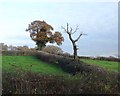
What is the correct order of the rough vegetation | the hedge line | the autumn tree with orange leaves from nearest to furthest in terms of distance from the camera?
the rough vegetation
the hedge line
the autumn tree with orange leaves

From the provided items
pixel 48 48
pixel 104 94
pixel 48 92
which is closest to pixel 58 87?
pixel 48 92

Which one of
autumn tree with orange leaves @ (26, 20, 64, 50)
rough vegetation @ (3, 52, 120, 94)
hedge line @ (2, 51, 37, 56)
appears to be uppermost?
autumn tree with orange leaves @ (26, 20, 64, 50)

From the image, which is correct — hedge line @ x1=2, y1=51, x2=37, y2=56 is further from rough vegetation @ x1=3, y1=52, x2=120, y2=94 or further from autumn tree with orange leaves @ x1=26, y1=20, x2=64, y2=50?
rough vegetation @ x1=3, y1=52, x2=120, y2=94

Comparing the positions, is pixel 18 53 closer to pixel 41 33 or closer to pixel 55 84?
pixel 41 33

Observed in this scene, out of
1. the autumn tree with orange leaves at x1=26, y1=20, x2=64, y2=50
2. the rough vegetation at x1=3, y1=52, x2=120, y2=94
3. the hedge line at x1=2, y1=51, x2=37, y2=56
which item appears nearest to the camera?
the rough vegetation at x1=3, y1=52, x2=120, y2=94

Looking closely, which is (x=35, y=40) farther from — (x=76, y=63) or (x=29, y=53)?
(x=76, y=63)

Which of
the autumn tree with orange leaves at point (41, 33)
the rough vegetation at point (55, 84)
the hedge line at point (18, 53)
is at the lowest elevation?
the rough vegetation at point (55, 84)

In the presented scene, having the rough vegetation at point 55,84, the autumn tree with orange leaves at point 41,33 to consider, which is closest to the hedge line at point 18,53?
the autumn tree with orange leaves at point 41,33

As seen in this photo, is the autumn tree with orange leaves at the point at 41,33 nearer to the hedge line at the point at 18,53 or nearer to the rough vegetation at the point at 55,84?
the hedge line at the point at 18,53

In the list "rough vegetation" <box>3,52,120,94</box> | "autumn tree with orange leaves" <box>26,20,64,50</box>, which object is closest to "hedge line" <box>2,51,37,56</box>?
"autumn tree with orange leaves" <box>26,20,64,50</box>

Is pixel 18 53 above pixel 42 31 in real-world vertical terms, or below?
below

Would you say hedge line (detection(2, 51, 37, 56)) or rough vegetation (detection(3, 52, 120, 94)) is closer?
rough vegetation (detection(3, 52, 120, 94))

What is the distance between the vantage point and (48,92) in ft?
29.9

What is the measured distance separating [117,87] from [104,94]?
74 cm
